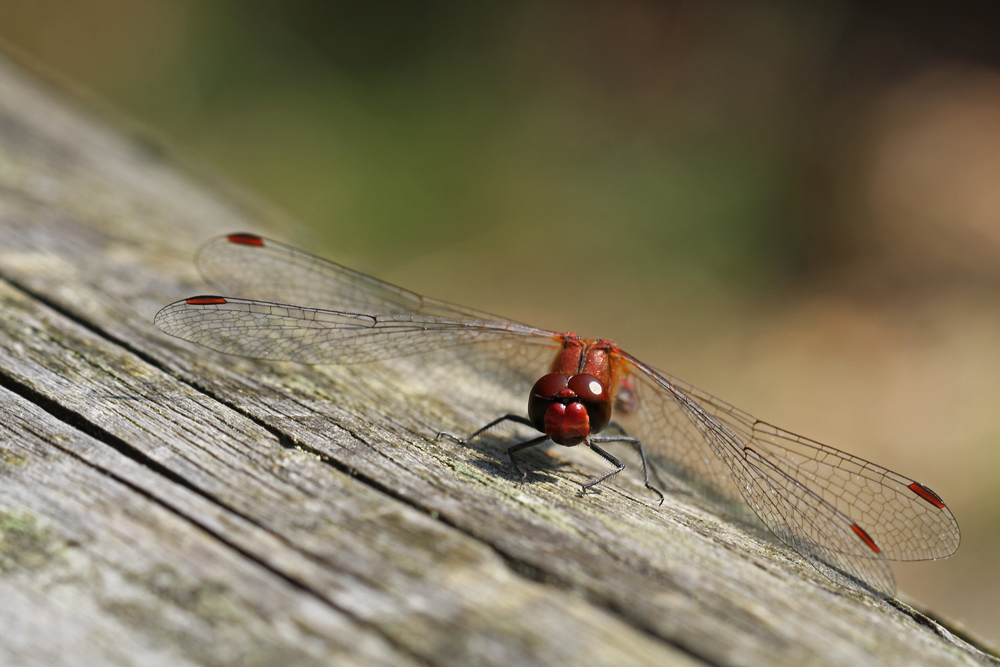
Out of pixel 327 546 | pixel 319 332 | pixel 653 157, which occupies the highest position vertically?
pixel 653 157

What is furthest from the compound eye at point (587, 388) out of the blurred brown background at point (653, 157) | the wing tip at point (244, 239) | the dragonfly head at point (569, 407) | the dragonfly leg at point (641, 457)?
the blurred brown background at point (653, 157)

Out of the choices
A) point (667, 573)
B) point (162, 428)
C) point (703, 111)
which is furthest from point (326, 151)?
point (667, 573)

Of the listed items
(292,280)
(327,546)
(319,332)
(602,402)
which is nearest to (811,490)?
(602,402)

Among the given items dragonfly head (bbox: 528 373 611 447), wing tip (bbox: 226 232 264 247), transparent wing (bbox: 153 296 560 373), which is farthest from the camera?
wing tip (bbox: 226 232 264 247)

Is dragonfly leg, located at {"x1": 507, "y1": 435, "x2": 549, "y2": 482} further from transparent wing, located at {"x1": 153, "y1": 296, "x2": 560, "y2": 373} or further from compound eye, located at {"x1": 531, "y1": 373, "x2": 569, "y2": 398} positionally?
transparent wing, located at {"x1": 153, "y1": 296, "x2": 560, "y2": 373}

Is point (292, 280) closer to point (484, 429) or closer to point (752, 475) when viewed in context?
point (484, 429)

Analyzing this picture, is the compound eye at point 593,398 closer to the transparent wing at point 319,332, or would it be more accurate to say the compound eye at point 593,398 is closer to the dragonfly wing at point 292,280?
the transparent wing at point 319,332

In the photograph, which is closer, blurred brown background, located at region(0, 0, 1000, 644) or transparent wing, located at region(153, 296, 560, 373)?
transparent wing, located at region(153, 296, 560, 373)

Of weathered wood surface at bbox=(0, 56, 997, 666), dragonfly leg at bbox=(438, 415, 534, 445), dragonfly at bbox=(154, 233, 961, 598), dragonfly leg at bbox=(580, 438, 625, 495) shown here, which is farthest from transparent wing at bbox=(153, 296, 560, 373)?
dragonfly leg at bbox=(580, 438, 625, 495)
